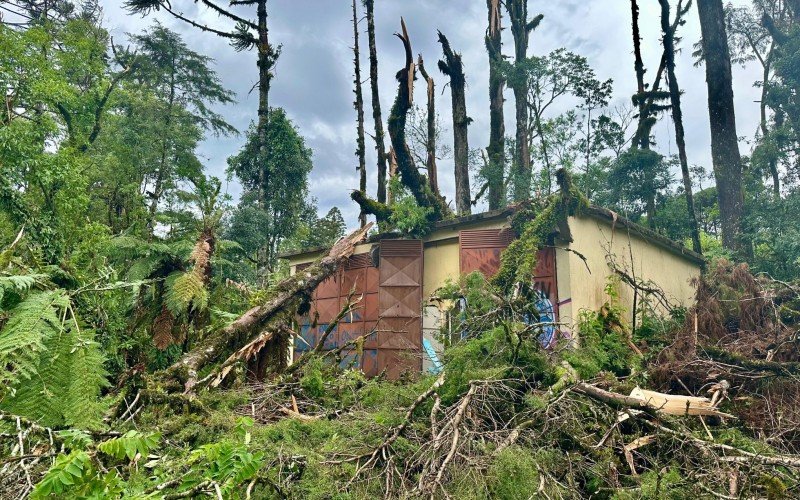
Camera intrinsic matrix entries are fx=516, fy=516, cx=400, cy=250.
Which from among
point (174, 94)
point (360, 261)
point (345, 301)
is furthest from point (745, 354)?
point (174, 94)

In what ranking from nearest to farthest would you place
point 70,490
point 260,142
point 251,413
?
point 70,490, point 251,413, point 260,142

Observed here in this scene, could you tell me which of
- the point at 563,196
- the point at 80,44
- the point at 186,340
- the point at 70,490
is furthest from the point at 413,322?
the point at 80,44

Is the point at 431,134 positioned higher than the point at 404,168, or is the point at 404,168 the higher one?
the point at 431,134

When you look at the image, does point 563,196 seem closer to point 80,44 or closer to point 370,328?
point 370,328

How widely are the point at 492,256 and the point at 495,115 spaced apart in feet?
41.1

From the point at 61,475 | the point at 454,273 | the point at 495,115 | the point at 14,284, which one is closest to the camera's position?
the point at 61,475

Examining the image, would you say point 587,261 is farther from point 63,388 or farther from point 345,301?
point 63,388

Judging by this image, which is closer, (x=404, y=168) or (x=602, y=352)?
(x=602, y=352)

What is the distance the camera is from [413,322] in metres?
10.2

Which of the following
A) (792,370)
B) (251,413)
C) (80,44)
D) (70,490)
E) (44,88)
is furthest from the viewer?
(80,44)

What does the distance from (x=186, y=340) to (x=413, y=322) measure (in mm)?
6408

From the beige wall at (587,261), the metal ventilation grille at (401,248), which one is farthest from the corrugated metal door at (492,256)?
the metal ventilation grille at (401,248)

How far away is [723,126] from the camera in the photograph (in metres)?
16.1

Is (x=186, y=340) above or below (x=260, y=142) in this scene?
below
